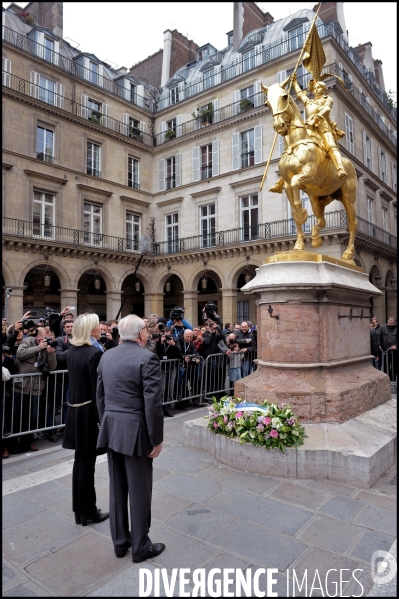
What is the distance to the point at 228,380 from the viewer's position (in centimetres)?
930

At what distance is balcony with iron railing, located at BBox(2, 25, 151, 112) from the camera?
2231cm

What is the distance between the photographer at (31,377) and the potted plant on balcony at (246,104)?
73.3ft

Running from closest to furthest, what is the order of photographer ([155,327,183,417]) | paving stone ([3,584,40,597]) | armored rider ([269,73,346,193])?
1. paving stone ([3,584,40,597])
2. armored rider ([269,73,346,193])
3. photographer ([155,327,183,417])

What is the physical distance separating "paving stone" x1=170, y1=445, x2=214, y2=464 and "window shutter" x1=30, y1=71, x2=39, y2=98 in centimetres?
2310

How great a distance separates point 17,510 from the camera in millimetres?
3688

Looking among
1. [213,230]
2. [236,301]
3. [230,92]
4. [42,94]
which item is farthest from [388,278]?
[42,94]

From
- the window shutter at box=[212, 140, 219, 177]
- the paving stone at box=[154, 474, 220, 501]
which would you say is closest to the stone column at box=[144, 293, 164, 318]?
the window shutter at box=[212, 140, 219, 177]

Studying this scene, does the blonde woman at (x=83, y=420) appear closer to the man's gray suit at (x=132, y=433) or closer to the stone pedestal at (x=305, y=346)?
the man's gray suit at (x=132, y=433)

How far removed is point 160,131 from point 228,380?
2421 centimetres

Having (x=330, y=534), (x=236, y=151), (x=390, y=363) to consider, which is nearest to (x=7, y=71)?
(x=236, y=151)

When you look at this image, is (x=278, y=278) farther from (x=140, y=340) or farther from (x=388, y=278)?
(x=388, y=278)

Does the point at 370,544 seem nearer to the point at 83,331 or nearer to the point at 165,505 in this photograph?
the point at 165,505

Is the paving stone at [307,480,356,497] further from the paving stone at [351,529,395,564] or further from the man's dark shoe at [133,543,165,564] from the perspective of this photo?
the man's dark shoe at [133,543,165,564]

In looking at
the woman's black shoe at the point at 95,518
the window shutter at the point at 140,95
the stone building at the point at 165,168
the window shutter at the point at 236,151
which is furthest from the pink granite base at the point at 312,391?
the window shutter at the point at 140,95
